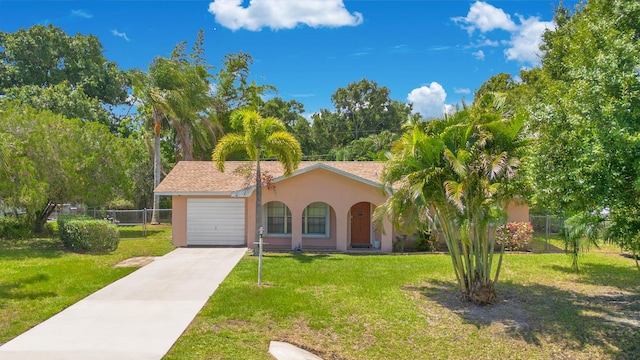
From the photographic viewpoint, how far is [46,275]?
12234 millimetres

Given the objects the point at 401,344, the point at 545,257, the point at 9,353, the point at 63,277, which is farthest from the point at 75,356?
the point at 545,257

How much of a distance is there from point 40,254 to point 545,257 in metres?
18.3

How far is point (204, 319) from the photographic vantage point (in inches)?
341

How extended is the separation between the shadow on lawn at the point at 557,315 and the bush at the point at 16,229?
1855cm

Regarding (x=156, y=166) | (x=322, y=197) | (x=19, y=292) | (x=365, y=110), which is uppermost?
(x=365, y=110)

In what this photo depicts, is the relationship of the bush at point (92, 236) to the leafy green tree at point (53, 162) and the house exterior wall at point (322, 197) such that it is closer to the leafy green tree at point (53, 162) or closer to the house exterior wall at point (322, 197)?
the leafy green tree at point (53, 162)

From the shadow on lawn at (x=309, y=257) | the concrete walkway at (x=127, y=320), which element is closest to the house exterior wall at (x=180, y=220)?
the shadow on lawn at (x=309, y=257)

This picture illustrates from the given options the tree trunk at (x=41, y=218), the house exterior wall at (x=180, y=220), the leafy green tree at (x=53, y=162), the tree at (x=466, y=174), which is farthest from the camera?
the tree trunk at (x=41, y=218)

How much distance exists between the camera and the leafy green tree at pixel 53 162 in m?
16.7

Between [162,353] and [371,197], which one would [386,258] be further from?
[162,353]

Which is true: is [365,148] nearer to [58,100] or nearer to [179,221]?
[179,221]

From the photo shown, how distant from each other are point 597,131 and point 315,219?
13478 millimetres

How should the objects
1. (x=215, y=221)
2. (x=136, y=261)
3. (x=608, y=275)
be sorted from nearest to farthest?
1. (x=608, y=275)
2. (x=136, y=261)
3. (x=215, y=221)

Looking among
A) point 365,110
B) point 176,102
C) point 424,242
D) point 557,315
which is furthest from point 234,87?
point 557,315
